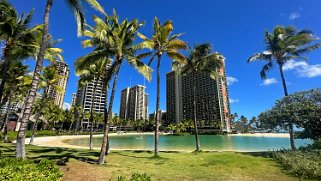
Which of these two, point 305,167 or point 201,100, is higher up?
point 201,100

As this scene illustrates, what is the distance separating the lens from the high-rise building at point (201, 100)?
13338 centimetres

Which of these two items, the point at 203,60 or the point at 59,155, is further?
the point at 203,60

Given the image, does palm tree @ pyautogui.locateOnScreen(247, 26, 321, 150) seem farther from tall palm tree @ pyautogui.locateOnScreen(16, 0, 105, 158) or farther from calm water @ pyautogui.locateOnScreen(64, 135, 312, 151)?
tall palm tree @ pyautogui.locateOnScreen(16, 0, 105, 158)

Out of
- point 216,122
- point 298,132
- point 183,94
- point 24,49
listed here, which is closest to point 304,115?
point 298,132

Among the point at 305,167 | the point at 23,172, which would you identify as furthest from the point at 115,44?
the point at 305,167

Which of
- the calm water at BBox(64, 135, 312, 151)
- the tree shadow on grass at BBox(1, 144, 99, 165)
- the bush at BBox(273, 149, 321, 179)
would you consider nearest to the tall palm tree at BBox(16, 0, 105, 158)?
the tree shadow on grass at BBox(1, 144, 99, 165)

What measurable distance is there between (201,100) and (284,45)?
128651 millimetres

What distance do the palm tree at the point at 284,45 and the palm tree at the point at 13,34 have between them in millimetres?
22025

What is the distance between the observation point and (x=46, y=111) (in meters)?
66.9

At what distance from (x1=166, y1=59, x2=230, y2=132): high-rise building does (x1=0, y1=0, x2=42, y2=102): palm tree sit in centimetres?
10462

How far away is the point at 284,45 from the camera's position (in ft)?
66.4

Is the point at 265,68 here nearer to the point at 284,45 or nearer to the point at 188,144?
the point at 284,45

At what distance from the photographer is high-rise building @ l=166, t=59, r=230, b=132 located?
133m

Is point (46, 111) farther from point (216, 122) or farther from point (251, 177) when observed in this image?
point (216, 122)
